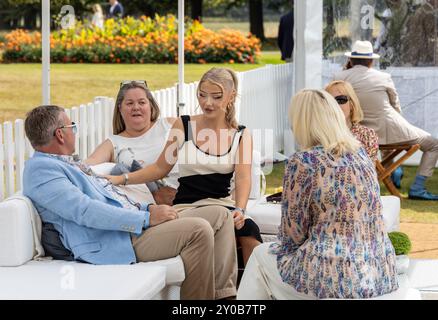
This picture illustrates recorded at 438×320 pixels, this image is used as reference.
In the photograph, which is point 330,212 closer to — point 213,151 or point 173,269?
point 173,269

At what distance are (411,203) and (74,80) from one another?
12.5 m

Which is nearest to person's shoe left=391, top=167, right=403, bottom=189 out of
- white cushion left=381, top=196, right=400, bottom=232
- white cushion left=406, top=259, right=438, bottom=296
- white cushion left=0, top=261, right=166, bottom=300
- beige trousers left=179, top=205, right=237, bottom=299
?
white cushion left=381, top=196, right=400, bottom=232

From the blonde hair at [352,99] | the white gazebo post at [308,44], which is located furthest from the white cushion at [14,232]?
the white gazebo post at [308,44]

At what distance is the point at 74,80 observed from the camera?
817 inches

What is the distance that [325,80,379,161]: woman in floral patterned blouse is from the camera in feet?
21.7

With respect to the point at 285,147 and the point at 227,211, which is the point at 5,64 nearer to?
the point at 285,147

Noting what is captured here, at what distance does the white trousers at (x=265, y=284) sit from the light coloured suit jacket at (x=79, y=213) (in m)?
0.69

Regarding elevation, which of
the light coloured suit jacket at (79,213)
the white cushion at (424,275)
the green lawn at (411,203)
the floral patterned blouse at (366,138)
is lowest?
the green lawn at (411,203)

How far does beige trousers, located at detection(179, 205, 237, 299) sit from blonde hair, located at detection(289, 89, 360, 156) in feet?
3.60

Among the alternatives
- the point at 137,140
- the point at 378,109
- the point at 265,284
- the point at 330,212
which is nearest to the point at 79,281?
the point at 265,284

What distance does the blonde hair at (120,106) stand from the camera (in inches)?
251

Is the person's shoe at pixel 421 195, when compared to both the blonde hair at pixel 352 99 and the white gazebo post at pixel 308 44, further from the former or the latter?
the blonde hair at pixel 352 99

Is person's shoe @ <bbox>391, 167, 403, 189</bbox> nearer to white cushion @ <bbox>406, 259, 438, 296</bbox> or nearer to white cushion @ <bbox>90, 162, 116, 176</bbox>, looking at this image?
white cushion @ <bbox>90, 162, 116, 176</bbox>
